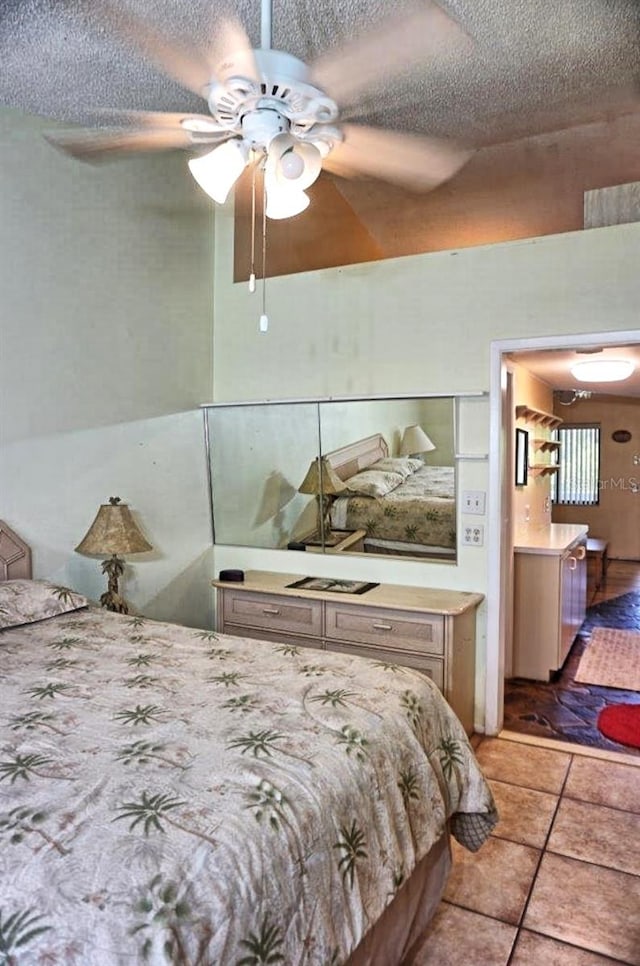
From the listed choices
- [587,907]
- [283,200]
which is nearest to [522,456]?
[587,907]

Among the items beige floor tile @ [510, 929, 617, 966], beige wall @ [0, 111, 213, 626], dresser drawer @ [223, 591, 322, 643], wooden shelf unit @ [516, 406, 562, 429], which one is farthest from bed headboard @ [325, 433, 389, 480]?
beige floor tile @ [510, 929, 617, 966]

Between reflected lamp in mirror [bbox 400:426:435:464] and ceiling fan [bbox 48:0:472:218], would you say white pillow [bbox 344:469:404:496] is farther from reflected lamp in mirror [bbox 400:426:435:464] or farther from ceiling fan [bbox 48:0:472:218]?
ceiling fan [bbox 48:0:472:218]

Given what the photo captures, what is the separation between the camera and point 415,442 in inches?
130

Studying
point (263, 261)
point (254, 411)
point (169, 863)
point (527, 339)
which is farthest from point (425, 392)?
point (169, 863)

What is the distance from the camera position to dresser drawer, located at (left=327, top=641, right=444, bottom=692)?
2859mm

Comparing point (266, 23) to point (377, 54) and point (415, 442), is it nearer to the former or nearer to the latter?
point (377, 54)

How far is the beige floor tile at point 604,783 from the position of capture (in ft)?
8.58

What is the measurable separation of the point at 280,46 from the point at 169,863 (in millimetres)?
2710

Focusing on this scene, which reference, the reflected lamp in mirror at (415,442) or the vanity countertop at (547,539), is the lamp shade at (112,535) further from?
the vanity countertop at (547,539)

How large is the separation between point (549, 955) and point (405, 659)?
50.7 inches

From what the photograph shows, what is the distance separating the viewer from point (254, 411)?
12.4 feet

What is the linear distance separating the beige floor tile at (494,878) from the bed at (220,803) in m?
0.22

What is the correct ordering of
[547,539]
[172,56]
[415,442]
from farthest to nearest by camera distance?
[547,539], [415,442], [172,56]

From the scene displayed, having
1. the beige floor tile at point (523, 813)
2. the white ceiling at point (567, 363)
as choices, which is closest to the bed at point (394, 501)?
the white ceiling at point (567, 363)
